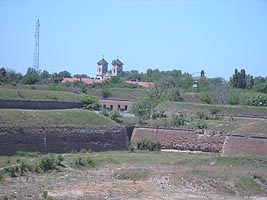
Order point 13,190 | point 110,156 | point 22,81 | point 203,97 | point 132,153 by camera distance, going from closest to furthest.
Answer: point 13,190 < point 110,156 < point 132,153 < point 203,97 < point 22,81

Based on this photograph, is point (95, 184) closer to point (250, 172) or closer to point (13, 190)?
point (13, 190)

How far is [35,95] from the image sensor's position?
51.8 m

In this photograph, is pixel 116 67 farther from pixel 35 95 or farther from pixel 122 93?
pixel 35 95

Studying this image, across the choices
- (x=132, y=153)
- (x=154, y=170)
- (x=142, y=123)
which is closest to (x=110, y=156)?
(x=132, y=153)

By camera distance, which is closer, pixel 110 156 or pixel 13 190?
pixel 13 190

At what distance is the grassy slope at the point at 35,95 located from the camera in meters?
48.7

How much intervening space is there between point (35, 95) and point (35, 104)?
5.89 ft

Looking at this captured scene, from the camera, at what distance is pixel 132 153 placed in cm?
4116

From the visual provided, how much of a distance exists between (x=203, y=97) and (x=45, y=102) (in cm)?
2645

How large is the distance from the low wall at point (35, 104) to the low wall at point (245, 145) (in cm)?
1773

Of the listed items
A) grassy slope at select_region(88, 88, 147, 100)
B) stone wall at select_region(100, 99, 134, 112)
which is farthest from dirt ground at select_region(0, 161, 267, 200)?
grassy slope at select_region(88, 88, 147, 100)

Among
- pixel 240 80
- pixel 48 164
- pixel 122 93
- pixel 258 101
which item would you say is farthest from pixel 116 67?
pixel 48 164

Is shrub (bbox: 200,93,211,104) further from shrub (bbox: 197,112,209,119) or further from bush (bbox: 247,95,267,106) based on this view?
shrub (bbox: 197,112,209,119)

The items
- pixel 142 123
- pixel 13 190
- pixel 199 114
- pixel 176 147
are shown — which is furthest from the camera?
pixel 199 114
